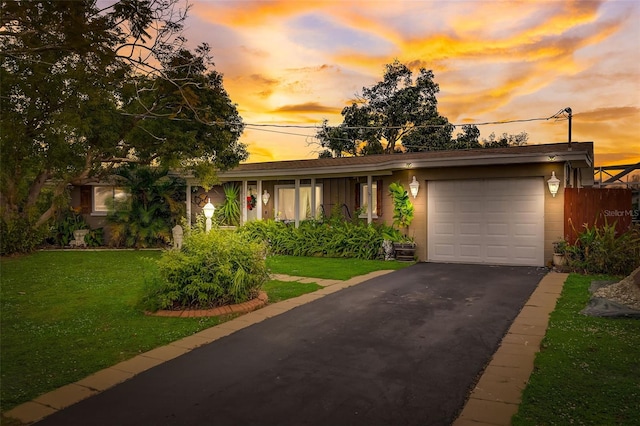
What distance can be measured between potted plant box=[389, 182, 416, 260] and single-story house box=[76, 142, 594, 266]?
0.22 metres

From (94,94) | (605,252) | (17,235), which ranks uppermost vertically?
(94,94)

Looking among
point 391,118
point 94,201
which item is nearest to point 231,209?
point 94,201

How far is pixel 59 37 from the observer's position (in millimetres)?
4742

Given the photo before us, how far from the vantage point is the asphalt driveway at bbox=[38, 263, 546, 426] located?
3287mm

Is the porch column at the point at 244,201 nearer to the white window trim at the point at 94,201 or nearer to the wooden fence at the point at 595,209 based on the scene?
the white window trim at the point at 94,201

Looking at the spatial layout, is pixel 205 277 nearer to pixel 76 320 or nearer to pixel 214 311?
pixel 214 311

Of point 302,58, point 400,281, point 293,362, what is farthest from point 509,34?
point 293,362

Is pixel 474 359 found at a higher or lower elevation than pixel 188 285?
lower

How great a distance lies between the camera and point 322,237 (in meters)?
14.0

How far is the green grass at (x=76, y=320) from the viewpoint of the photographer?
415 centimetres

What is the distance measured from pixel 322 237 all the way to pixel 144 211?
21.5ft

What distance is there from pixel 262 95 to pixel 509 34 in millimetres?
8662

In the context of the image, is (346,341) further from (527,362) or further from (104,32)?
(104,32)

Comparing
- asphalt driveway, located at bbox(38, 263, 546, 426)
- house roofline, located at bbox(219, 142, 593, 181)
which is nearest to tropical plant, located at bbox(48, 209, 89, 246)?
house roofline, located at bbox(219, 142, 593, 181)
